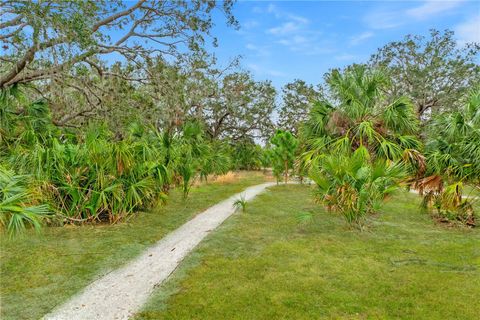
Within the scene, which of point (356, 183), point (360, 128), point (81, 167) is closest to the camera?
point (356, 183)

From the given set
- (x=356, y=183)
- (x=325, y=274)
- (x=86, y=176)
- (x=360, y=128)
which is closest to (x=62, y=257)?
(x=86, y=176)

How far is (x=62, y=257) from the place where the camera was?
23.4 ft

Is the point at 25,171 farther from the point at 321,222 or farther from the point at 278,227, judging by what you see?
the point at 321,222

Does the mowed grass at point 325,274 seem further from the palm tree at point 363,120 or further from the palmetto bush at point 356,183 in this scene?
the palm tree at point 363,120

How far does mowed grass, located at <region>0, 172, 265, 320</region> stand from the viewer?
209 inches

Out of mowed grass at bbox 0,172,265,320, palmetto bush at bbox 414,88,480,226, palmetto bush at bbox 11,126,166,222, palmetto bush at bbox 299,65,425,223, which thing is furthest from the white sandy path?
palmetto bush at bbox 414,88,480,226

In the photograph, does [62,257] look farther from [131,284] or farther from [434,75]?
[434,75]

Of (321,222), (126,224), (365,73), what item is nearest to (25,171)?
(126,224)

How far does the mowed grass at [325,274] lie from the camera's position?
16.4ft

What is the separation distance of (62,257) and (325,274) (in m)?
5.01

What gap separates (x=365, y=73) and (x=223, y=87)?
17.9 metres

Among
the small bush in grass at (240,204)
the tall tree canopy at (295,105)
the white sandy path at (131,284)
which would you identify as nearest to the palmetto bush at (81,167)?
the white sandy path at (131,284)

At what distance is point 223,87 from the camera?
2927 cm

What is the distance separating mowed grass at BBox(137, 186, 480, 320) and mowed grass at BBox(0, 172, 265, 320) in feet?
4.69
